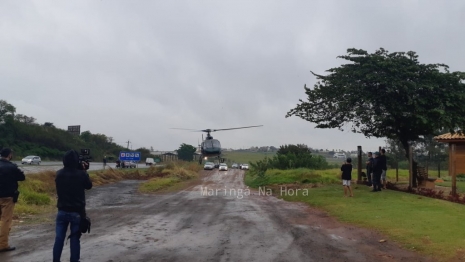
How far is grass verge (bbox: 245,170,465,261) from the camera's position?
867cm

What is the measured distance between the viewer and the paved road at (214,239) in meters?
7.86

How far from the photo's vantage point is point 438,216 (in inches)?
469

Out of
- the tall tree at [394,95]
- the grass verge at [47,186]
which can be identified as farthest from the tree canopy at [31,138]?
the tall tree at [394,95]

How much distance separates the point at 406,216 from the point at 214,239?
5.92 metres

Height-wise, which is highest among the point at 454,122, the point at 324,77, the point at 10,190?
the point at 324,77

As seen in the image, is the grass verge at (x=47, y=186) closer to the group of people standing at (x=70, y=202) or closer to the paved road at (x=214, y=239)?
the paved road at (x=214, y=239)

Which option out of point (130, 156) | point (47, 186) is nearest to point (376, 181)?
point (47, 186)

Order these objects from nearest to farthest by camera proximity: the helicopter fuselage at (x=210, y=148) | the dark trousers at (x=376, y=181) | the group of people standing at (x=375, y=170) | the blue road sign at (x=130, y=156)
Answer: the group of people standing at (x=375, y=170) < the dark trousers at (x=376, y=181) < the blue road sign at (x=130, y=156) < the helicopter fuselage at (x=210, y=148)

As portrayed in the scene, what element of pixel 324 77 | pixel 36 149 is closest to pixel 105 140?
pixel 36 149

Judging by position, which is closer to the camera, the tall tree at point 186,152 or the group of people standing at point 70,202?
the group of people standing at point 70,202

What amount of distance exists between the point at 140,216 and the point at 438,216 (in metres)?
8.59

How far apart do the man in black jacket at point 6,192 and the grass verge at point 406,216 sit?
7810 millimetres

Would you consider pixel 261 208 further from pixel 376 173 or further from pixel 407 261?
pixel 407 261

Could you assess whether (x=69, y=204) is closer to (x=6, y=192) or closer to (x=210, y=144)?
(x=6, y=192)
